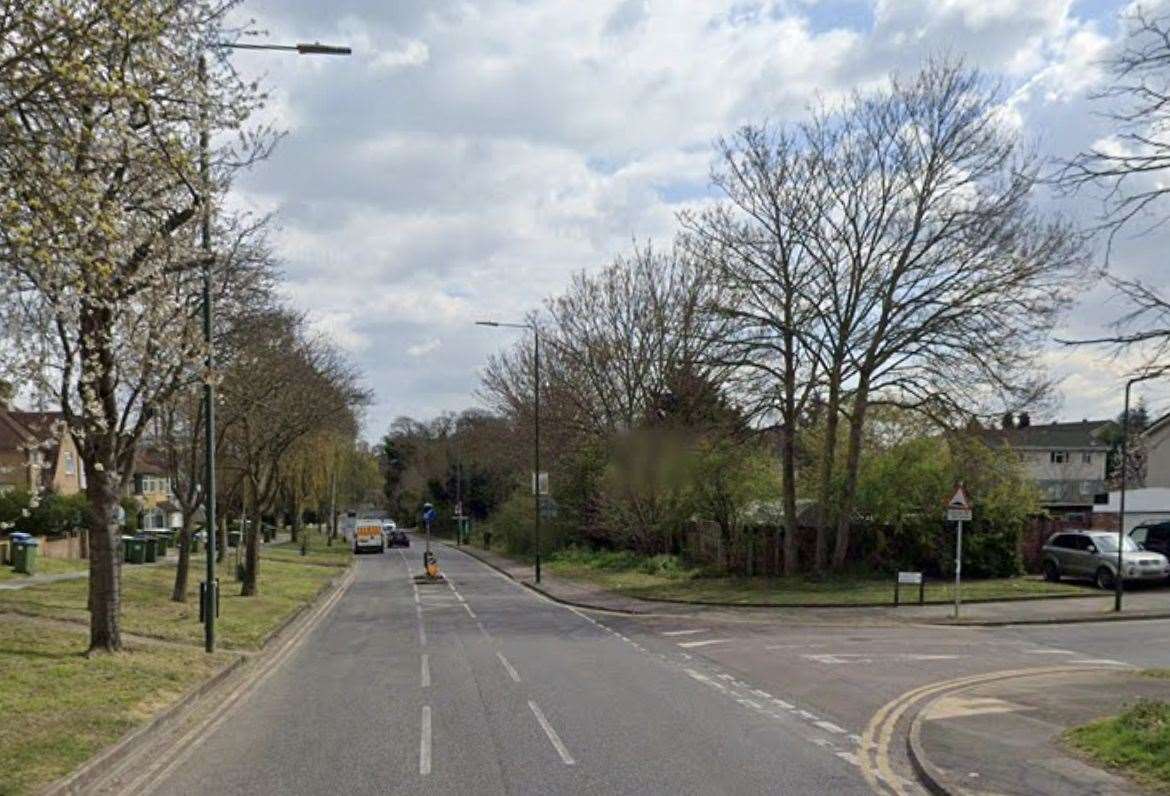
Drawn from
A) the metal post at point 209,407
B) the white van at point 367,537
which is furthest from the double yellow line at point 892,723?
the white van at point 367,537

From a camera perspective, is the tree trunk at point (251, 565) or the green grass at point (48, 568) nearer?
the green grass at point (48, 568)

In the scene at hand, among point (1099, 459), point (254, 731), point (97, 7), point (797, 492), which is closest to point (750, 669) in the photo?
point (254, 731)

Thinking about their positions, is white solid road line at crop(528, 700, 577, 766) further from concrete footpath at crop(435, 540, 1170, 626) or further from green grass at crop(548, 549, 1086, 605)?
green grass at crop(548, 549, 1086, 605)

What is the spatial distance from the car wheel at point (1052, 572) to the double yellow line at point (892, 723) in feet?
59.4

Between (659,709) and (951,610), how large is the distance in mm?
16686

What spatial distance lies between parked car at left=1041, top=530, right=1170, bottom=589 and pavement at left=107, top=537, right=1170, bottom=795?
718 cm

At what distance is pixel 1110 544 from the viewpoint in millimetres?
32250

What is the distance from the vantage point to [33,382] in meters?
9.98

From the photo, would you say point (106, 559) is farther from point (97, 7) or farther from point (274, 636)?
point (97, 7)

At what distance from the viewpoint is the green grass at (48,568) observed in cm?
2916

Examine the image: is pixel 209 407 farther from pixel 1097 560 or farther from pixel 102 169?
pixel 1097 560

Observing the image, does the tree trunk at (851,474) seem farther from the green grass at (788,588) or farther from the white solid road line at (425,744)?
the white solid road line at (425,744)

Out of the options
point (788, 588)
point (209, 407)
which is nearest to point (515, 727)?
point (209, 407)

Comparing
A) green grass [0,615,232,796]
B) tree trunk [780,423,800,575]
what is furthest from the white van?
green grass [0,615,232,796]
